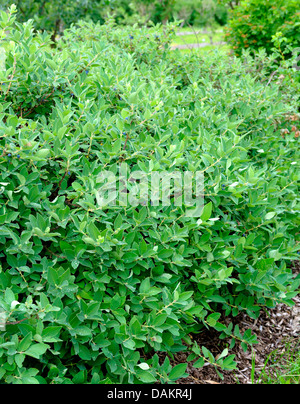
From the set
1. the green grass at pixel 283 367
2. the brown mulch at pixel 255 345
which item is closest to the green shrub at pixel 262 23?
the brown mulch at pixel 255 345

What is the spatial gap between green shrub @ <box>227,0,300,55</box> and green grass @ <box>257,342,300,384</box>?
4.79 meters

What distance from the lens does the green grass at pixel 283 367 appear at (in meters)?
2.48

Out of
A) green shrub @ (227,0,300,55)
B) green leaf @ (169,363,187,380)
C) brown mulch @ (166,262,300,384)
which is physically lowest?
brown mulch @ (166,262,300,384)

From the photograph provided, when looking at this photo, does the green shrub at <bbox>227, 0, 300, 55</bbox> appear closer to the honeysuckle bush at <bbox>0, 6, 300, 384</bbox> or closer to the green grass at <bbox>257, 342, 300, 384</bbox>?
the honeysuckle bush at <bbox>0, 6, 300, 384</bbox>

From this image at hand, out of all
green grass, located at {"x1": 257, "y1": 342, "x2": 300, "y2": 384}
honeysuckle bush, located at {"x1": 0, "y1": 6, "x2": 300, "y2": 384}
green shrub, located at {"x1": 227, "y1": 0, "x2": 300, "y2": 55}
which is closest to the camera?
honeysuckle bush, located at {"x1": 0, "y1": 6, "x2": 300, "y2": 384}

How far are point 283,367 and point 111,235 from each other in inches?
56.6

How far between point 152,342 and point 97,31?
390 centimetres

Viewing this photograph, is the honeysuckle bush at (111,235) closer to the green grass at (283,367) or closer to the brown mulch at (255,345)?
the brown mulch at (255,345)

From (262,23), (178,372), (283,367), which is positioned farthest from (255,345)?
(262,23)

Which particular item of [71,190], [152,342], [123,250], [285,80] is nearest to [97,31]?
[285,80]

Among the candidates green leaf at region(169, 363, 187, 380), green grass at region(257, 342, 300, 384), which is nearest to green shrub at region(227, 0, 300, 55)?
green grass at region(257, 342, 300, 384)

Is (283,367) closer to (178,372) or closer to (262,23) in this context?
(178,372)

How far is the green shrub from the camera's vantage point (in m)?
6.20
